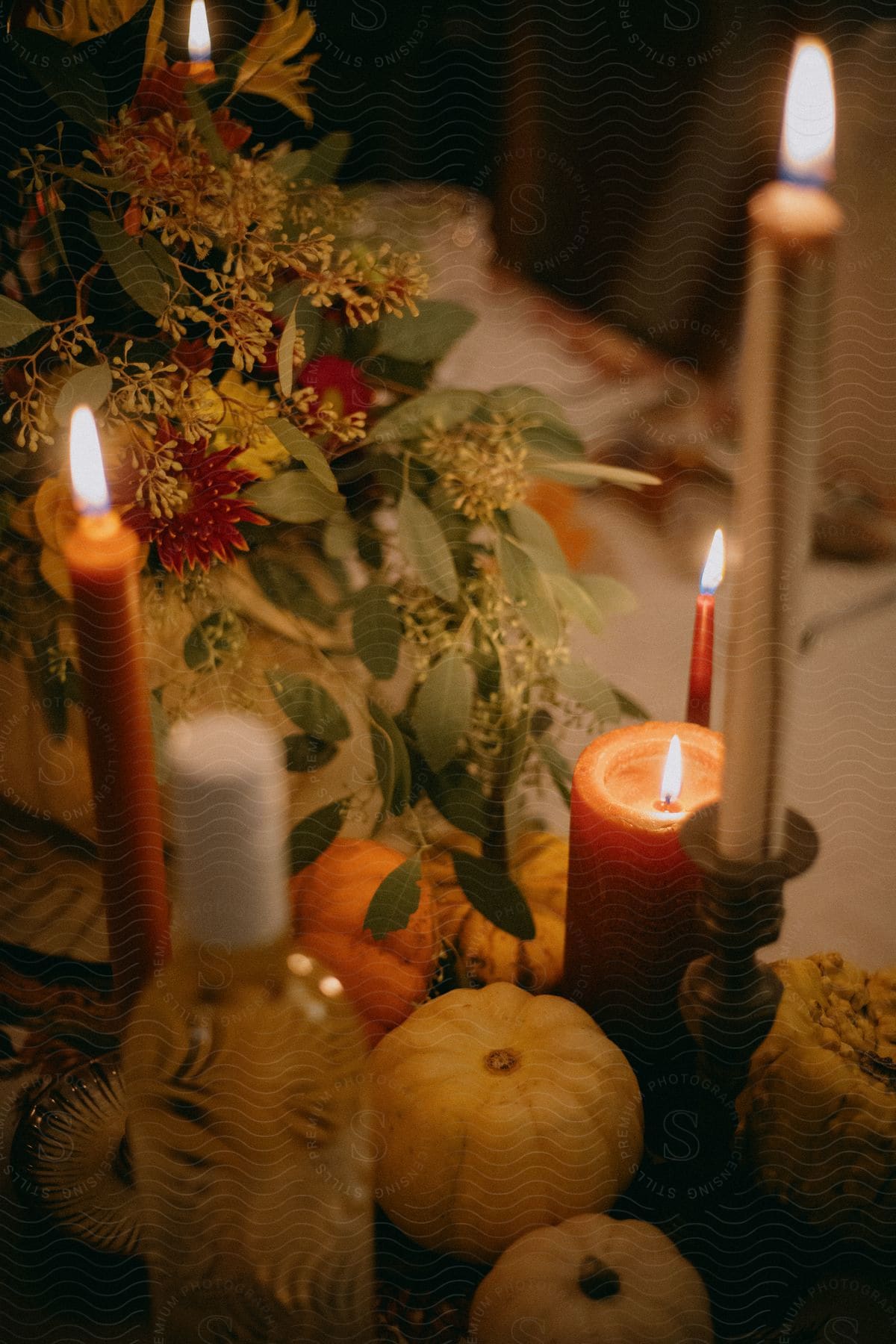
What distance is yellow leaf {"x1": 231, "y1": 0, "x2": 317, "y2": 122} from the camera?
36cm

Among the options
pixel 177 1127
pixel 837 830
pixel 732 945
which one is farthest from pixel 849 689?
pixel 177 1127

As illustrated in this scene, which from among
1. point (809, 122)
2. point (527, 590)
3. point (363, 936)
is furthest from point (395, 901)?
point (809, 122)

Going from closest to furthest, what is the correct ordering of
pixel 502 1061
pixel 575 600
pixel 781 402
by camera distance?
pixel 781 402 → pixel 502 1061 → pixel 575 600

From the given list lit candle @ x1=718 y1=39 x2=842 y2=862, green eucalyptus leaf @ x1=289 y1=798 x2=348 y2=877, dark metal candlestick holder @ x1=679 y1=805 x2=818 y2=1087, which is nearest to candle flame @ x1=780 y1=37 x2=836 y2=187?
lit candle @ x1=718 y1=39 x2=842 y2=862

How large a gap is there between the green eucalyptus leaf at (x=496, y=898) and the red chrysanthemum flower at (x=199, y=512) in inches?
5.0

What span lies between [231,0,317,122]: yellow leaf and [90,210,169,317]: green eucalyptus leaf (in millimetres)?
68

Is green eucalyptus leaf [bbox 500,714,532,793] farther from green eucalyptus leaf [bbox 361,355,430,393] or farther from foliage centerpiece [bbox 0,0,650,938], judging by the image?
green eucalyptus leaf [bbox 361,355,430,393]

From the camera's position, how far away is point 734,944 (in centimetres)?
26

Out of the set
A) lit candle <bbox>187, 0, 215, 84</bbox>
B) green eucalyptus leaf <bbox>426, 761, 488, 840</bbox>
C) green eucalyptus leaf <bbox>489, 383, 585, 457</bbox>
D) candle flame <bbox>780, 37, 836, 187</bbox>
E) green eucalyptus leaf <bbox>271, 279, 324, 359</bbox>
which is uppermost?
lit candle <bbox>187, 0, 215, 84</bbox>

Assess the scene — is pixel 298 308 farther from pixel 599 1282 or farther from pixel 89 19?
pixel 599 1282

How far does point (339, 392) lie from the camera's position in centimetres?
36

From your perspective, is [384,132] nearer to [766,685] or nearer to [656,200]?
[656,200]

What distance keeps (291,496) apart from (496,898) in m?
0.15

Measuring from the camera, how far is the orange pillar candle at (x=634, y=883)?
1.03ft
